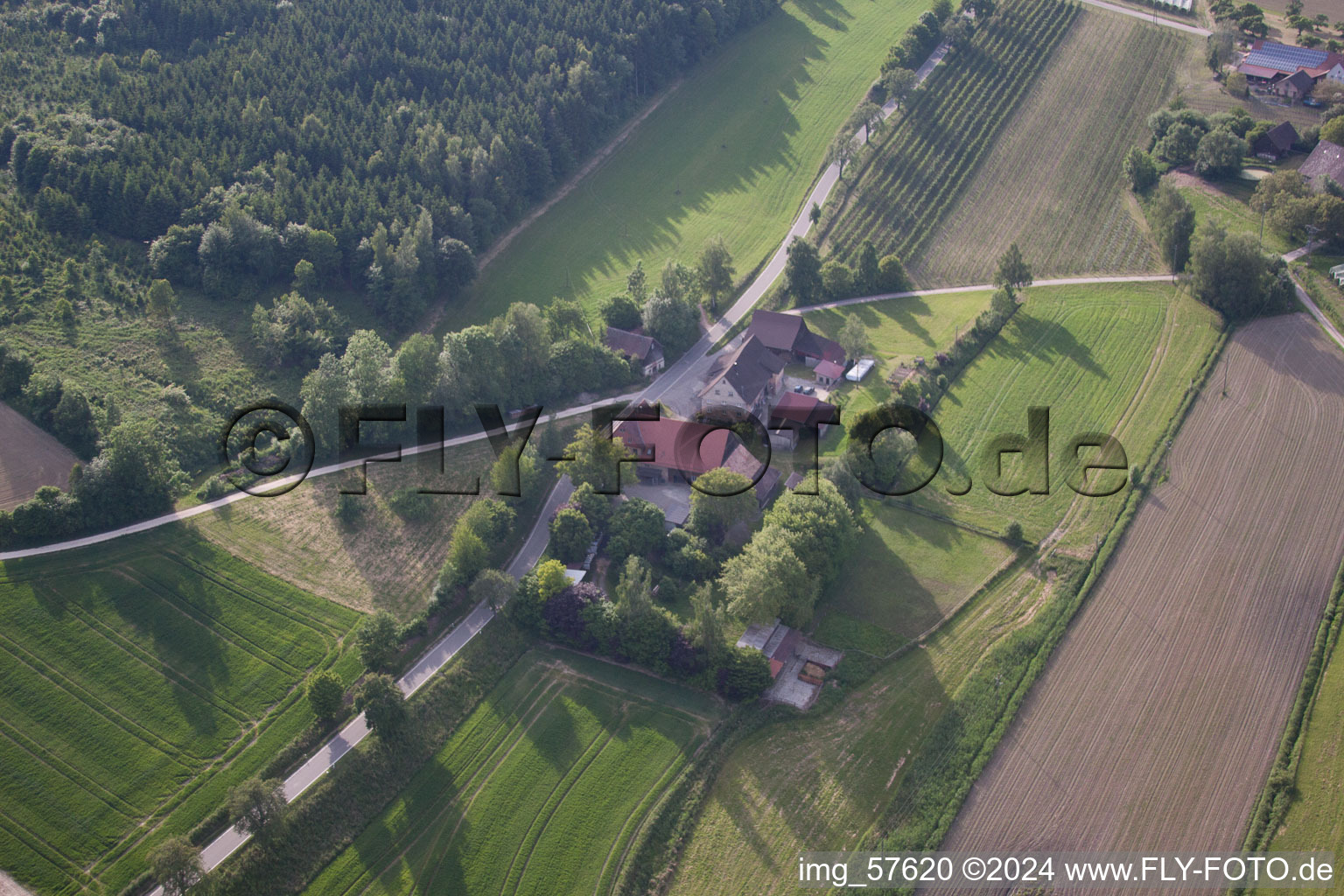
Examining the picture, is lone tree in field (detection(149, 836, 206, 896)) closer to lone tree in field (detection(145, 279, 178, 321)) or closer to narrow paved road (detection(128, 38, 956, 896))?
narrow paved road (detection(128, 38, 956, 896))

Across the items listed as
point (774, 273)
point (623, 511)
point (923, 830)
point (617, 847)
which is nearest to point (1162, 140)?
point (774, 273)

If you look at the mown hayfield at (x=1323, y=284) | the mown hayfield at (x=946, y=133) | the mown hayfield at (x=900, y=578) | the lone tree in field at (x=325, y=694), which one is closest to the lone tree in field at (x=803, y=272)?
the mown hayfield at (x=946, y=133)

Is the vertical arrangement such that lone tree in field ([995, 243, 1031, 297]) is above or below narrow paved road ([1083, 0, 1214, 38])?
below

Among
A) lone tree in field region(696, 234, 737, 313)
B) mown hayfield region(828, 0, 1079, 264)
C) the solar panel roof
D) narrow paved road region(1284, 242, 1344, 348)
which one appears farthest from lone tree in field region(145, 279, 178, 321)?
the solar panel roof

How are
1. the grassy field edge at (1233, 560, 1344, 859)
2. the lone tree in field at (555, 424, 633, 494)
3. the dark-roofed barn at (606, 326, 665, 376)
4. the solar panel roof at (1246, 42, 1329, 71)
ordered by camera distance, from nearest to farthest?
the grassy field edge at (1233, 560, 1344, 859), the lone tree in field at (555, 424, 633, 494), the dark-roofed barn at (606, 326, 665, 376), the solar panel roof at (1246, 42, 1329, 71)

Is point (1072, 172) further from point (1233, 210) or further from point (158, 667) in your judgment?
point (158, 667)

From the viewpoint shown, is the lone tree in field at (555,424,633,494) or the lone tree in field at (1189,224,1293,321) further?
the lone tree in field at (1189,224,1293,321)

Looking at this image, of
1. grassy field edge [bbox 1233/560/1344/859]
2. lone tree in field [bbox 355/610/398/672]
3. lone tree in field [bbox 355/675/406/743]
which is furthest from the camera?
lone tree in field [bbox 355/610/398/672]
